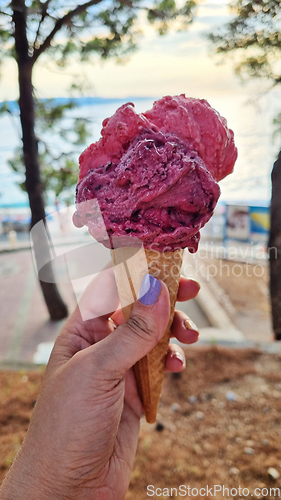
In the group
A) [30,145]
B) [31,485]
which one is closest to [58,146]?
[30,145]

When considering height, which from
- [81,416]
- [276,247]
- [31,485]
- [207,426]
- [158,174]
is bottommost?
Result: [207,426]

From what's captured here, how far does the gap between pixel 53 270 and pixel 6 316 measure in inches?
54.4

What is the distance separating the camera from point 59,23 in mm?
2238

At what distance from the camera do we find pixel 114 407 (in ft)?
3.82

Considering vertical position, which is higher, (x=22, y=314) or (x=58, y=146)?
(x=58, y=146)

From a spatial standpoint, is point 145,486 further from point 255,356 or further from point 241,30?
point 241,30

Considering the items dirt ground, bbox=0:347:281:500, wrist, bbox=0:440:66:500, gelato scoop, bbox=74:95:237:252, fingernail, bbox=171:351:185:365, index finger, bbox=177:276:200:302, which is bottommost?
dirt ground, bbox=0:347:281:500

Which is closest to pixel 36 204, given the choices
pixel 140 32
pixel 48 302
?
pixel 48 302

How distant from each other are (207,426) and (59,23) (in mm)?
2644

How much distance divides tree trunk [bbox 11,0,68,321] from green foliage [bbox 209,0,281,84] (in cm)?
120

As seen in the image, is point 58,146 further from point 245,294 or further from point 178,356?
point 245,294

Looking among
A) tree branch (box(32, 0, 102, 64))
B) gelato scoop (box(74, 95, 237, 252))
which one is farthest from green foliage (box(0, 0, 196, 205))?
gelato scoop (box(74, 95, 237, 252))

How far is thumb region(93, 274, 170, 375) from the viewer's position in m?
1.06

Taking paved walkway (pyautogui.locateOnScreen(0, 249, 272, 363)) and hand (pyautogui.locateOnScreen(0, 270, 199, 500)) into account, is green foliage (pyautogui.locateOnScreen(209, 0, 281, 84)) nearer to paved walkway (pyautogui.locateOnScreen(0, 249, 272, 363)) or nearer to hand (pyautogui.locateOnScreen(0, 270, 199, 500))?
hand (pyautogui.locateOnScreen(0, 270, 199, 500))
